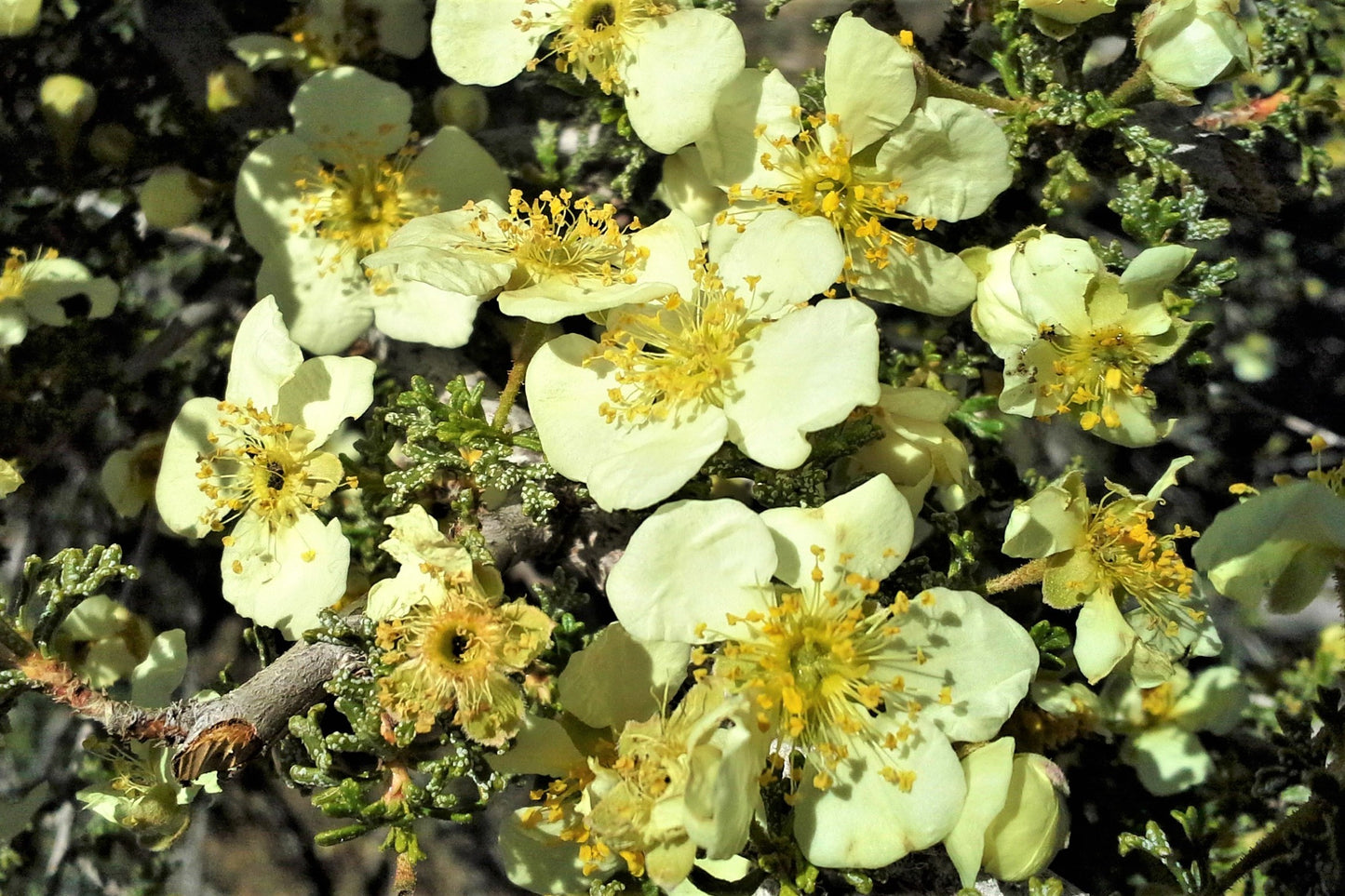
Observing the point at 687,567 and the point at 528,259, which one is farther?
the point at 528,259

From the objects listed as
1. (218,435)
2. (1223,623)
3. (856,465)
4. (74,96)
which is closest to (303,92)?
(74,96)

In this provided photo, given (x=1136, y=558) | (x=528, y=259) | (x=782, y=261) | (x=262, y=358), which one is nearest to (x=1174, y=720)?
(x=1136, y=558)

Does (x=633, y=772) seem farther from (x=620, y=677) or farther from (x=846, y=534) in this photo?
(x=846, y=534)

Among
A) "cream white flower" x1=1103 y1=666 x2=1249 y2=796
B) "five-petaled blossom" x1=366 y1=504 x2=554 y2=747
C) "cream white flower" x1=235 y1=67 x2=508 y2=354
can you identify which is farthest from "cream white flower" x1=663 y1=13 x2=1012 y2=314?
"cream white flower" x1=1103 y1=666 x2=1249 y2=796

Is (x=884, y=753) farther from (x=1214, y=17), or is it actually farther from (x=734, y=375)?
(x=1214, y=17)

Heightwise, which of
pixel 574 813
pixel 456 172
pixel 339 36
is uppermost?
pixel 339 36

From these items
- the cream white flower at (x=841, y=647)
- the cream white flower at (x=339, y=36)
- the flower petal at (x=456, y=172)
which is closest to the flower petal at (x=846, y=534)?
the cream white flower at (x=841, y=647)

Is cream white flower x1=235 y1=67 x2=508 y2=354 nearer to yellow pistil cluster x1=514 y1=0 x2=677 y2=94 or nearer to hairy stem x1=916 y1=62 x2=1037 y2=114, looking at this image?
yellow pistil cluster x1=514 y1=0 x2=677 y2=94
